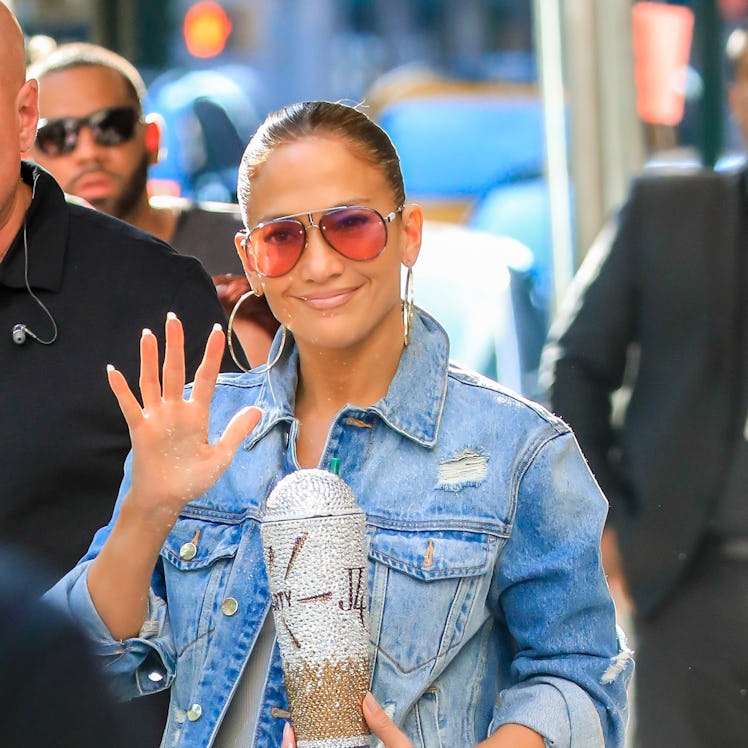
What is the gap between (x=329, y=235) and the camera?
2.57 meters

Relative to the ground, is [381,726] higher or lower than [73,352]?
lower

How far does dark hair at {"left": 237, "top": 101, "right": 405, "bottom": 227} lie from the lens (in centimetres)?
264

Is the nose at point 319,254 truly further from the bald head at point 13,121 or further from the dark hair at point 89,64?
the dark hair at point 89,64

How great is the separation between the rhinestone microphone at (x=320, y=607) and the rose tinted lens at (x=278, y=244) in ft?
1.36

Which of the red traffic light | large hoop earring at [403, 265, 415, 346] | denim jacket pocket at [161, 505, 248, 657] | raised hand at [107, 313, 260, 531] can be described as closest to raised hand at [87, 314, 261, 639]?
raised hand at [107, 313, 260, 531]

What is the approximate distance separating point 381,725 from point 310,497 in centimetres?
34

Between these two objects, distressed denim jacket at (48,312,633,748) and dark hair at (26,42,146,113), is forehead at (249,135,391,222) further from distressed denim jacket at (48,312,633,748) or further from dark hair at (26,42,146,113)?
dark hair at (26,42,146,113)

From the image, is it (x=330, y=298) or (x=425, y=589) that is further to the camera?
(x=330, y=298)

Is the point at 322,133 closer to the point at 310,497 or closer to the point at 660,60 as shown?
the point at 310,497

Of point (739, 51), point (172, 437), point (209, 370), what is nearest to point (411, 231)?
point (209, 370)

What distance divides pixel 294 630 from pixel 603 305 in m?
2.45

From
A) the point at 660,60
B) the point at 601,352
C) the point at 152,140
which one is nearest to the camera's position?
the point at 601,352

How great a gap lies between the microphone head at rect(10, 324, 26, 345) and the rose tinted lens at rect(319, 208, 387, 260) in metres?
0.91

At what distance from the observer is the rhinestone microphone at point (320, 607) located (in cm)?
229
